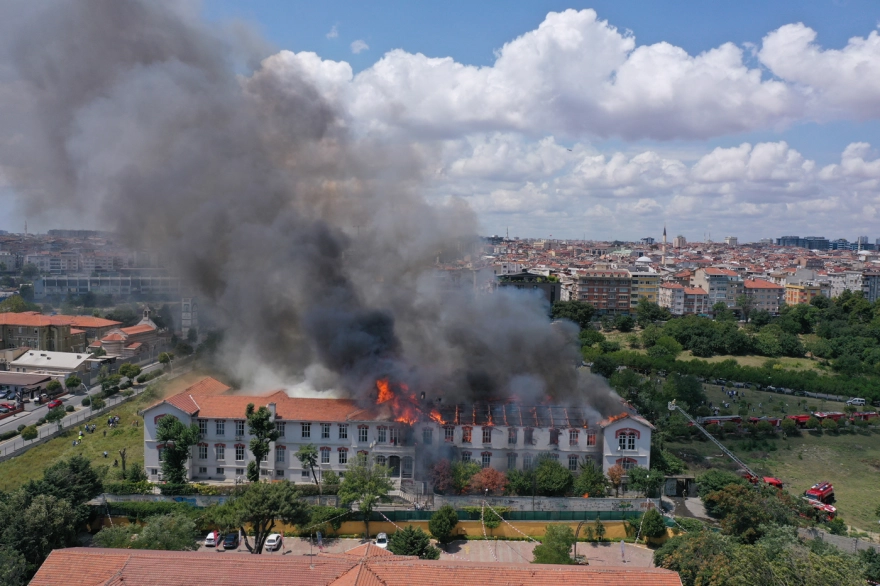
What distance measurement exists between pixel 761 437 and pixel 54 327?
145 ft

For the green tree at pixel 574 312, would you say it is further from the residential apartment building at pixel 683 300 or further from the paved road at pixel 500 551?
the paved road at pixel 500 551

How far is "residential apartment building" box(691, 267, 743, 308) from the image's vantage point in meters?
71.2

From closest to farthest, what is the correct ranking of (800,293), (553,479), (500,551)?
(500,551)
(553,479)
(800,293)

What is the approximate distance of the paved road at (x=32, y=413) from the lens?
31.3 meters

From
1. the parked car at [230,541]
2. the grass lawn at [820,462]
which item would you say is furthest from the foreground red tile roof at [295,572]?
the grass lawn at [820,462]

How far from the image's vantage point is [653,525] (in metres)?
20.2

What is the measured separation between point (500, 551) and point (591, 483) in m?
4.33

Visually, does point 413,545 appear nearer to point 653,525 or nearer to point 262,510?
point 262,510

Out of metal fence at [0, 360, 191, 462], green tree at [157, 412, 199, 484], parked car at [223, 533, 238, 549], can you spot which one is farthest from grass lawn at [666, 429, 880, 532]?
metal fence at [0, 360, 191, 462]

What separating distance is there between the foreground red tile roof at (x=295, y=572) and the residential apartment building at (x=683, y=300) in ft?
194

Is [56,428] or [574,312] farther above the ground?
[574,312]

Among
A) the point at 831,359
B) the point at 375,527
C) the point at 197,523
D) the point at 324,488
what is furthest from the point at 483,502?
the point at 831,359

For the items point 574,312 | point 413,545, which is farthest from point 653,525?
point 574,312

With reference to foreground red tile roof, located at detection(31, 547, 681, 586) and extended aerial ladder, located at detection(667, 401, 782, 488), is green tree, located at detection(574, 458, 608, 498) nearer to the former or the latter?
extended aerial ladder, located at detection(667, 401, 782, 488)
